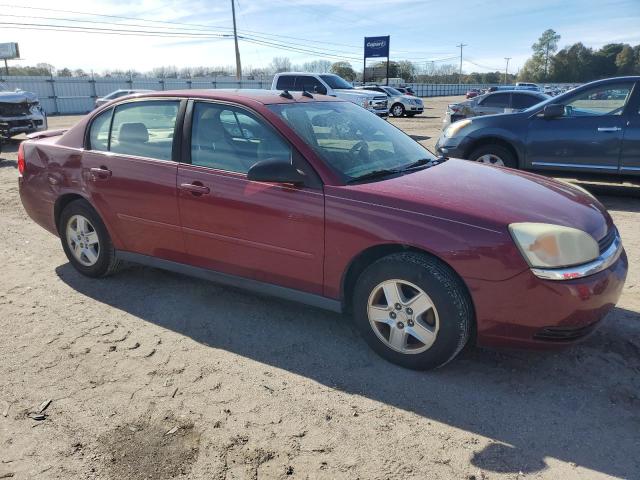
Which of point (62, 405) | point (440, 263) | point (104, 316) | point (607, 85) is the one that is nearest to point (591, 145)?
point (607, 85)

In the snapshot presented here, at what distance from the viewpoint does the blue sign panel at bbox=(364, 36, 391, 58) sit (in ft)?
139

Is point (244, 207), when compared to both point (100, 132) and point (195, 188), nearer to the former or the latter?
point (195, 188)

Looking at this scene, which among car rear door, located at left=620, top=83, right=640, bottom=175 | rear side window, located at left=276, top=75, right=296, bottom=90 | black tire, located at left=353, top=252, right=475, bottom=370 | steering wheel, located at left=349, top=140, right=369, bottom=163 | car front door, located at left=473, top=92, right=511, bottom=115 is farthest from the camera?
rear side window, located at left=276, top=75, right=296, bottom=90

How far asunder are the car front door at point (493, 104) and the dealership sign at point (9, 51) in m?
55.2

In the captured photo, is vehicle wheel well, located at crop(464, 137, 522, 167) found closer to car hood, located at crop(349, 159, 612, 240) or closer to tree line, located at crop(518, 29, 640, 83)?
car hood, located at crop(349, 159, 612, 240)

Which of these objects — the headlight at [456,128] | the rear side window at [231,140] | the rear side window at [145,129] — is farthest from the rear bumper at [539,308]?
the headlight at [456,128]

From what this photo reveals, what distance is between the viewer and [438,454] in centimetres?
249

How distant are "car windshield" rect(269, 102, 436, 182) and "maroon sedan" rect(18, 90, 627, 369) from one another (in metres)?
0.02

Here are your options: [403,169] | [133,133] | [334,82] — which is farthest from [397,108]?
[403,169]

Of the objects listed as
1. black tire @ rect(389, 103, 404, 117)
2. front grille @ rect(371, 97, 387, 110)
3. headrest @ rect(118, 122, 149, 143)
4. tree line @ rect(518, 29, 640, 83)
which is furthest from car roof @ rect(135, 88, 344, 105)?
tree line @ rect(518, 29, 640, 83)

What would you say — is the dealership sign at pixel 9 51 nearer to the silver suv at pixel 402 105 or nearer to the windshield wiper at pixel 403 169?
the silver suv at pixel 402 105

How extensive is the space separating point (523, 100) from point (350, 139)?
1320cm

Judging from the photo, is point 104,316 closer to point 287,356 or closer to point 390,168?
point 287,356

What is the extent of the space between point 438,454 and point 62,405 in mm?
2066
